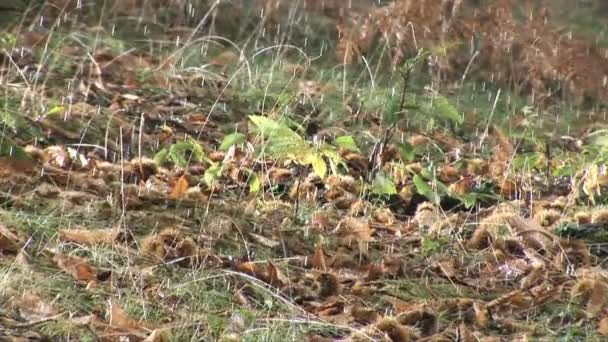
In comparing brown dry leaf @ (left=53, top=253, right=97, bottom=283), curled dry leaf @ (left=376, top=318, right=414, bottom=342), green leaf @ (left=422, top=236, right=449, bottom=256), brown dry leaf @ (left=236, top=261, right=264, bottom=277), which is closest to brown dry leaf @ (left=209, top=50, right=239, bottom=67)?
green leaf @ (left=422, top=236, right=449, bottom=256)

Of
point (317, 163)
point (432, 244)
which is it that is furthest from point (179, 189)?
point (432, 244)

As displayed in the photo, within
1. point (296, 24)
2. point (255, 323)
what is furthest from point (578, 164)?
point (296, 24)

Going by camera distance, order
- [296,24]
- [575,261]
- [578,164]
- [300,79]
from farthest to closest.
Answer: [296,24]
[300,79]
[578,164]
[575,261]

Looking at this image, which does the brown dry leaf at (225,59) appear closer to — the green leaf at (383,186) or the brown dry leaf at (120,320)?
the green leaf at (383,186)

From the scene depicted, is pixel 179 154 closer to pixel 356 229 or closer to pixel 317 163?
pixel 317 163

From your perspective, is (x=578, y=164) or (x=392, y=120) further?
(x=578, y=164)

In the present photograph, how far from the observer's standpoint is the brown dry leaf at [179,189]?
3.72 m

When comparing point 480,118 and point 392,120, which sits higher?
point 392,120

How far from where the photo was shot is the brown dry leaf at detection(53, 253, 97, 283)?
2850 millimetres

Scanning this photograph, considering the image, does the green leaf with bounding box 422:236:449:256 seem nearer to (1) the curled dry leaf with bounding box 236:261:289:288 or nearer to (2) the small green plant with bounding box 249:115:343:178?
(2) the small green plant with bounding box 249:115:343:178

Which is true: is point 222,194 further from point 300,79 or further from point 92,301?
point 300,79

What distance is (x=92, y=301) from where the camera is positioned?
8.87ft

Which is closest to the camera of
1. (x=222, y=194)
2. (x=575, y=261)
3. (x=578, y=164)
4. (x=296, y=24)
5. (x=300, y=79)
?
(x=575, y=261)

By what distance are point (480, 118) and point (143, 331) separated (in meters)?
3.80
